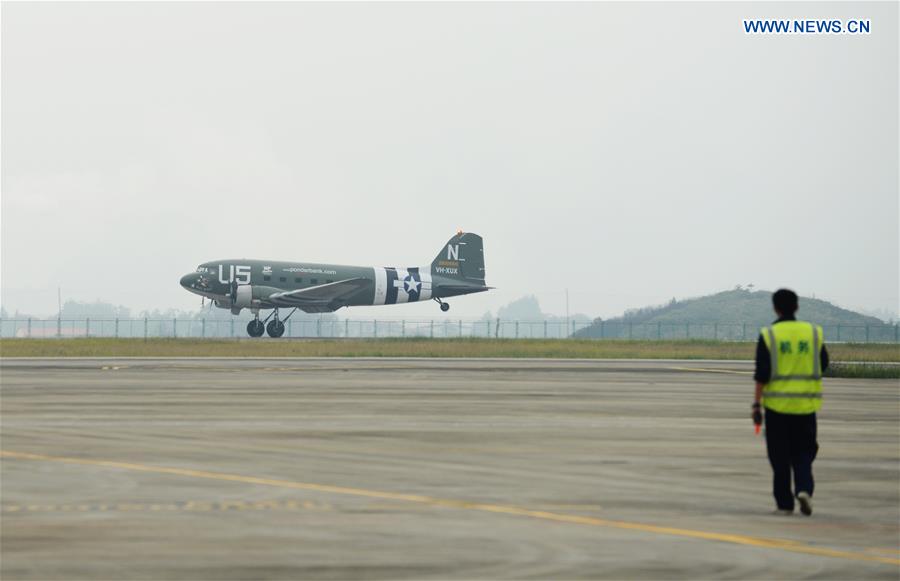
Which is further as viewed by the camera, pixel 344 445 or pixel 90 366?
pixel 90 366

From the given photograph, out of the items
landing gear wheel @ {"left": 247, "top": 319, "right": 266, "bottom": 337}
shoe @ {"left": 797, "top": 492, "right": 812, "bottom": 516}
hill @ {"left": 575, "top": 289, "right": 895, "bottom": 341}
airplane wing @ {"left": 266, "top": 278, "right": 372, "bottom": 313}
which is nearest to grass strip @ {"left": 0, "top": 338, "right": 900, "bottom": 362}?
airplane wing @ {"left": 266, "top": 278, "right": 372, "bottom": 313}

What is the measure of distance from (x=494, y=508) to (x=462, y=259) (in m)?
72.5

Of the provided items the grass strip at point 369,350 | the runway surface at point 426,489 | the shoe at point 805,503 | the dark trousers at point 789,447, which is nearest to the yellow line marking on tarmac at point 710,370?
the grass strip at point 369,350

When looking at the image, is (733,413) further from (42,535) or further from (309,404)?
(42,535)

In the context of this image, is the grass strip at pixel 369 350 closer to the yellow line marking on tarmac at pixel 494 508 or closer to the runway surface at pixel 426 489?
the runway surface at pixel 426 489

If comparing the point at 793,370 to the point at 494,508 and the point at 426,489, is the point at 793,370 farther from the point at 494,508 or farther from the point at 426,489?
the point at 426,489

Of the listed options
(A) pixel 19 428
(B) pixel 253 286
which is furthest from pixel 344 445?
(B) pixel 253 286

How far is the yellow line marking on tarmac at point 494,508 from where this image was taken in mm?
9203

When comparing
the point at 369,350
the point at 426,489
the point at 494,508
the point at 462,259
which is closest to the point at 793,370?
the point at 494,508

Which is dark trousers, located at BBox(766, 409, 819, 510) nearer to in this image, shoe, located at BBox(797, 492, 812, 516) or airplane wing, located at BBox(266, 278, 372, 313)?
shoe, located at BBox(797, 492, 812, 516)

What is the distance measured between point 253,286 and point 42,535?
210 ft

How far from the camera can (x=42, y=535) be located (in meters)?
9.47

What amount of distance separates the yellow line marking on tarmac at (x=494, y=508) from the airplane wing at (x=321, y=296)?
59036 millimetres

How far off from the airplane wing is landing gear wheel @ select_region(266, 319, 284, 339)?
179 cm
